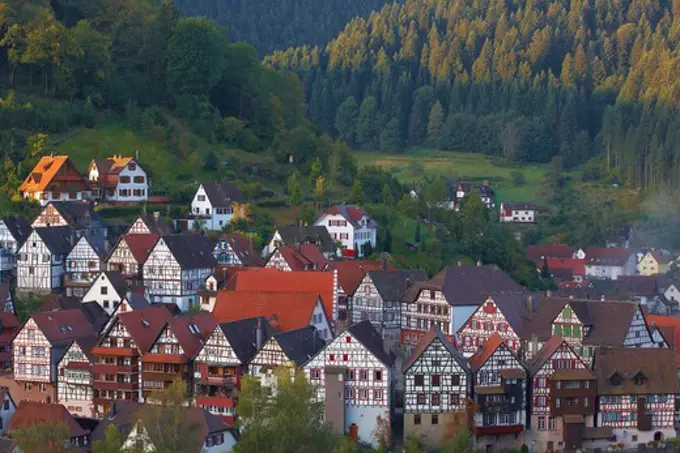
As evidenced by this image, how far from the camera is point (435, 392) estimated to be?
176ft

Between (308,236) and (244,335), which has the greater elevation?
(308,236)

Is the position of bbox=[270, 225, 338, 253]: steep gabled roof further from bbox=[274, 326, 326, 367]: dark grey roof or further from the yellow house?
the yellow house

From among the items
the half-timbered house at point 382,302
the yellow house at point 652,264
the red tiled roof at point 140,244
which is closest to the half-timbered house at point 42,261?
the red tiled roof at point 140,244

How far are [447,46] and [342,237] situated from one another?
93.1 metres

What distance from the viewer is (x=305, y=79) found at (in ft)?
535

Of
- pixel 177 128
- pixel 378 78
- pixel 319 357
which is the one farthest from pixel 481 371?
pixel 378 78

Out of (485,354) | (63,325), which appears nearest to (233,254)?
(63,325)

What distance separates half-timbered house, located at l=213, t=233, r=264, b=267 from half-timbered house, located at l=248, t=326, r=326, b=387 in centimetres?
1420

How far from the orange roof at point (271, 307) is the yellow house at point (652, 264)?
145 feet

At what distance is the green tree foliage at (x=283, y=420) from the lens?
4794cm

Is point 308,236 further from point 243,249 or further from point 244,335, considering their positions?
point 244,335

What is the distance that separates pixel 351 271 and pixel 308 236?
23.4 ft

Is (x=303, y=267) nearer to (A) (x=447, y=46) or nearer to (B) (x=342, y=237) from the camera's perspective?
(B) (x=342, y=237)

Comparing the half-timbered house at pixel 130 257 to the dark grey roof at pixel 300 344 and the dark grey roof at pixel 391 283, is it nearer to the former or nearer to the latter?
the dark grey roof at pixel 391 283
